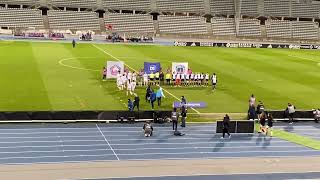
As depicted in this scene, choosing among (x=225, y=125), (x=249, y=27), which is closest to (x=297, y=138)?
(x=225, y=125)

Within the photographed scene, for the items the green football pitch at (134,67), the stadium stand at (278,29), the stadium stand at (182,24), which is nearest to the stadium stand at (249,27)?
the stadium stand at (278,29)

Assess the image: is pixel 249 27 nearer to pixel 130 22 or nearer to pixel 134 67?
pixel 130 22

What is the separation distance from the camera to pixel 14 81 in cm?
4119

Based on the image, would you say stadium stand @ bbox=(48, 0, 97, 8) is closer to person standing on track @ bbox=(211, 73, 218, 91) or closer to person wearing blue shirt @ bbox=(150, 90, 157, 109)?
person standing on track @ bbox=(211, 73, 218, 91)

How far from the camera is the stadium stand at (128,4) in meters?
95.4

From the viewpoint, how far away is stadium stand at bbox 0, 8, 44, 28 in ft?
284

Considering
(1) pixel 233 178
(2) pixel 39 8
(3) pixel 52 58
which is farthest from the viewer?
(2) pixel 39 8

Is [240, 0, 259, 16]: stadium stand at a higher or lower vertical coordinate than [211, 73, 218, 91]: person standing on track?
higher

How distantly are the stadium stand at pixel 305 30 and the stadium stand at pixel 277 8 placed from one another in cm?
291

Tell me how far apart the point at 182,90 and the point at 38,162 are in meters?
19.7

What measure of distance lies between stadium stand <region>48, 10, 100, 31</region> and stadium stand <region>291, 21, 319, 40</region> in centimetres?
3646

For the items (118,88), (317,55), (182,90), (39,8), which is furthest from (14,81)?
(39,8)

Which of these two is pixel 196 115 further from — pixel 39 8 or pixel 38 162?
pixel 39 8

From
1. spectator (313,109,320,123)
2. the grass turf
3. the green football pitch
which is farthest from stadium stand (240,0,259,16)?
the grass turf
